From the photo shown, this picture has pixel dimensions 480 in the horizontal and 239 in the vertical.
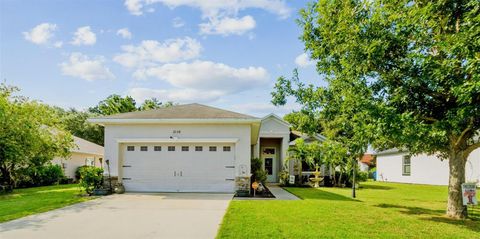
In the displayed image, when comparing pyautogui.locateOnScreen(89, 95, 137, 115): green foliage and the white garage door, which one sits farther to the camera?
pyautogui.locateOnScreen(89, 95, 137, 115): green foliage

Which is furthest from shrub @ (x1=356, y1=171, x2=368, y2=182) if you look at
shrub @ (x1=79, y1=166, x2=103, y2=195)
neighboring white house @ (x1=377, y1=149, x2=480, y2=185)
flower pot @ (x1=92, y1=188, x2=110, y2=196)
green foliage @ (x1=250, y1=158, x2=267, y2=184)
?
shrub @ (x1=79, y1=166, x2=103, y2=195)

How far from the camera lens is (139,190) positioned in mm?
14648

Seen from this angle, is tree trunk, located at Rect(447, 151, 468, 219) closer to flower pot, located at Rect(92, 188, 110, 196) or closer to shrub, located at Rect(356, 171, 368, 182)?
flower pot, located at Rect(92, 188, 110, 196)

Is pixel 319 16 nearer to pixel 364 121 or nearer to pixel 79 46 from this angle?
pixel 364 121

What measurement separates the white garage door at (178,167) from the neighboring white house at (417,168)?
498 inches

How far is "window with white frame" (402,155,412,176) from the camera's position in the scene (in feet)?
91.1

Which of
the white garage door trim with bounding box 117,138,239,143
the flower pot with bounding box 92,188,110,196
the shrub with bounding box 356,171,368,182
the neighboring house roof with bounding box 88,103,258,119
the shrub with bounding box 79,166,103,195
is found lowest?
the shrub with bounding box 356,171,368,182

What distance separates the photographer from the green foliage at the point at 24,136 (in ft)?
50.5

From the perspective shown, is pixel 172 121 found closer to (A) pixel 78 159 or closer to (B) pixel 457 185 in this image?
(B) pixel 457 185

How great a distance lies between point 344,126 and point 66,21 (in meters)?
10.7

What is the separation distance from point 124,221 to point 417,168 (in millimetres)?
25012

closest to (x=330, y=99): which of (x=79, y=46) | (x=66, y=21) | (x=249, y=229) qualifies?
(x=249, y=229)

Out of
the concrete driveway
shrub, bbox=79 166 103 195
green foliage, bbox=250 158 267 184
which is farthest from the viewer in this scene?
green foliage, bbox=250 158 267 184

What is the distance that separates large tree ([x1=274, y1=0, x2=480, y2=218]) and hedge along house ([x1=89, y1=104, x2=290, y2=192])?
5729 mm
